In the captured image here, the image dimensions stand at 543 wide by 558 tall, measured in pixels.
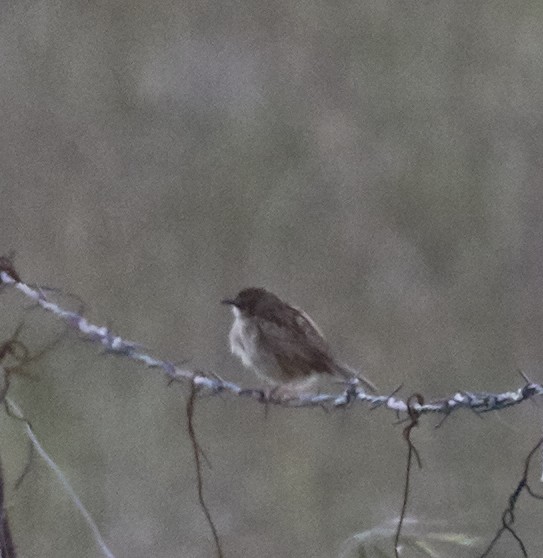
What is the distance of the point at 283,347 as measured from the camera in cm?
515

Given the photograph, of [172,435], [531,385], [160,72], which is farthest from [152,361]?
[160,72]

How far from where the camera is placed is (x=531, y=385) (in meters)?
3.00

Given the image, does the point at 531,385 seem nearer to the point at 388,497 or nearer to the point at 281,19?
the point at 388,497

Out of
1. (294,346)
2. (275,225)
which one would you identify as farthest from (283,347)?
(275,225)

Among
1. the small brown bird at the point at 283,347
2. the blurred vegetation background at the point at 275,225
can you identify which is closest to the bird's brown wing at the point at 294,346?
the small brown bird at the point at 283,347

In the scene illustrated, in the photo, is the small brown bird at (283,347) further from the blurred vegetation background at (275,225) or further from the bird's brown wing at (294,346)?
the blurred vegetation background at (275,225)

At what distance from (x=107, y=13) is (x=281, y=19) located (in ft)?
3.90

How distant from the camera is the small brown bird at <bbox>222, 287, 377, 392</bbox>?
17.0 feet

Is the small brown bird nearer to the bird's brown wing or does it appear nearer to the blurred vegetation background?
the bird's brown wing

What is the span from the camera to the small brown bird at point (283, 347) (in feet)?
17.0

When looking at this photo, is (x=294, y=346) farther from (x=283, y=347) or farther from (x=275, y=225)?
(x=275, y=225)

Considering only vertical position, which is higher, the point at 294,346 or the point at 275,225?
the point at 275,225

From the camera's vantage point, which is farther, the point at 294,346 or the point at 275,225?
the point at 275,225

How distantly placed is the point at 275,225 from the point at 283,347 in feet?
10.7
